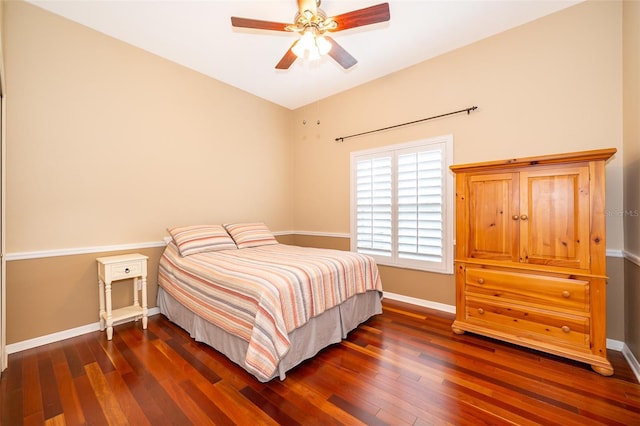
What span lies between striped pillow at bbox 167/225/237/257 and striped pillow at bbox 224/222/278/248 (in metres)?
0.11

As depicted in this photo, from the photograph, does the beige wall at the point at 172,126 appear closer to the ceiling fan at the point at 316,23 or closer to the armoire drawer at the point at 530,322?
the armoire drawer at the point at 530,322

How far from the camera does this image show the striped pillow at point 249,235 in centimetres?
341

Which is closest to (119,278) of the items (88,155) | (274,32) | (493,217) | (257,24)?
(88,155)

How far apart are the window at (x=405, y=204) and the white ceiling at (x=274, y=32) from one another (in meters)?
1.04

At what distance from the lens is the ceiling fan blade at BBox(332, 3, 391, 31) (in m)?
1.91

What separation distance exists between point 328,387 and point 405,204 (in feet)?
7.34

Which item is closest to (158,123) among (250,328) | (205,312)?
(205,312)

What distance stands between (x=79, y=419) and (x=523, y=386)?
2.73m

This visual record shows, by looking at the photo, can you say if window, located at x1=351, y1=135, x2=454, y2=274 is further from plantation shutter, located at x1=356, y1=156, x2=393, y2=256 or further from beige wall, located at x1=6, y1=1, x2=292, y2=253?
beige wall, located at x1=6, y1=1, x2=292, y2=253

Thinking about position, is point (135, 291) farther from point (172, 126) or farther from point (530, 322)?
point (530, 322)

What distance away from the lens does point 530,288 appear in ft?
7.25

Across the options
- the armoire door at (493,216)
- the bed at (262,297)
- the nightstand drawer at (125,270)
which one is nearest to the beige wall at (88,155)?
the nightstand drawer at (125,270)

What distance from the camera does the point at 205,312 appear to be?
89.1 inches

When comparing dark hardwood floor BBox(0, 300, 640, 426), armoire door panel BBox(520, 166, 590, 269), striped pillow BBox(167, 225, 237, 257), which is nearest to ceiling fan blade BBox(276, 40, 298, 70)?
striped pillow BBox(167, 225, 237, 257)
